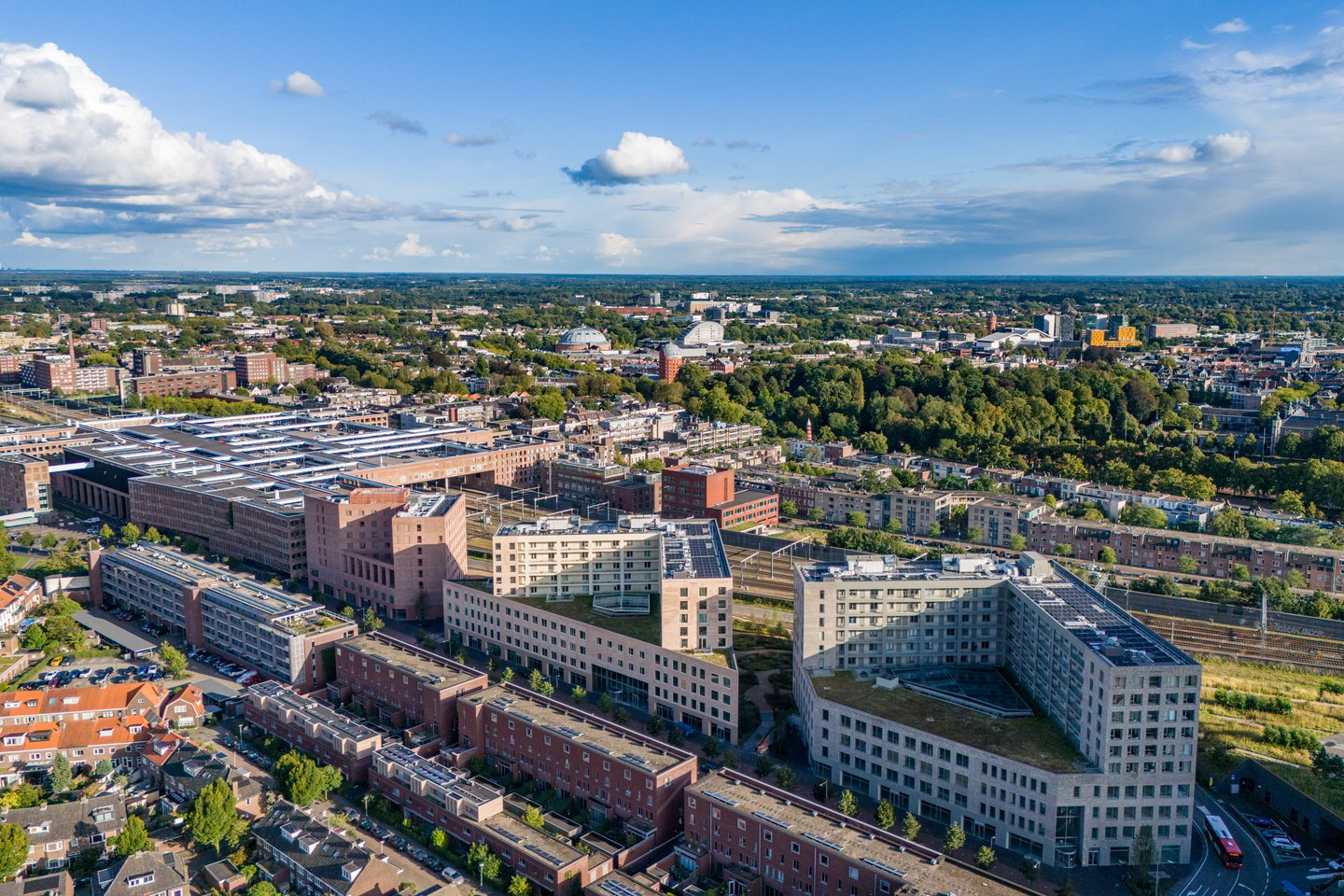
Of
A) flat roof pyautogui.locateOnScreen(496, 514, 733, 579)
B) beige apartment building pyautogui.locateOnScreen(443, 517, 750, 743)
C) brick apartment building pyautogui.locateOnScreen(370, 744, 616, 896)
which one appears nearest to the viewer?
brick apartment building pyautogui.locateOnScreen(370, 744, 616, 896)

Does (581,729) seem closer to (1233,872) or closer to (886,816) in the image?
(886,816)

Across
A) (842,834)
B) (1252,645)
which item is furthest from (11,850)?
(1252,645)

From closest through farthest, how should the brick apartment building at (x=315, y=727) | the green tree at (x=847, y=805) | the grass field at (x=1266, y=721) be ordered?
the green tree at (x=847, y=805), the brick apartment building at (x=315, y=727), the grass field at (x=1266, y=721)

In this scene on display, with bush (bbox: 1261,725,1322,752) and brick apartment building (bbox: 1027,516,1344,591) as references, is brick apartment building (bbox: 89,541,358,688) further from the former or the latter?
brick apartment building (bbox: 1027,516,1344,591)

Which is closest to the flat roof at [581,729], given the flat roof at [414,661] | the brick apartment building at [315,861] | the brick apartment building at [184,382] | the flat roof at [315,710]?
the flat roof at [414,661]

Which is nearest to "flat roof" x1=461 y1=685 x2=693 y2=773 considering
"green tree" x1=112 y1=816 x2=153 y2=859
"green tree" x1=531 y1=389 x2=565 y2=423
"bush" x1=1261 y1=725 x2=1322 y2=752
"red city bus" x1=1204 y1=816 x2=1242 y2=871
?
"green tree" x1=112 y1=816 x2=153 y2=859

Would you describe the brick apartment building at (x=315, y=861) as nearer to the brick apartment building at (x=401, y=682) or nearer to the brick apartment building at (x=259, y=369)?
the brick apartment building at (x=401, y=682)
